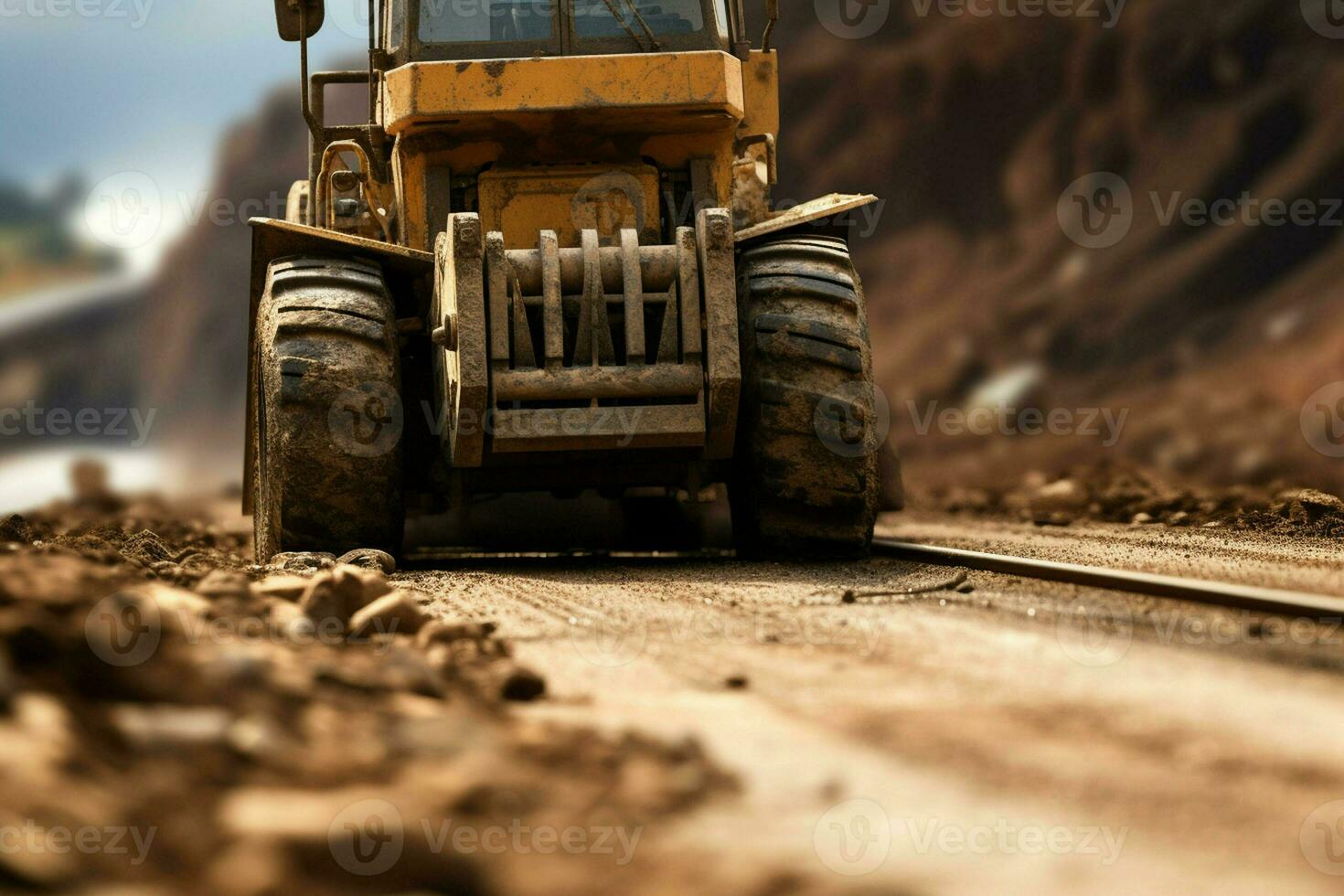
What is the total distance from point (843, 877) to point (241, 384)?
95.5ft

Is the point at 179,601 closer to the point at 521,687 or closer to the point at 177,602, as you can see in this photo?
the point at 177,602

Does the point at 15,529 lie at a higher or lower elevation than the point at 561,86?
lower

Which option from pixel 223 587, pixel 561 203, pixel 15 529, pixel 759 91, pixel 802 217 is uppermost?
pixel 759 91

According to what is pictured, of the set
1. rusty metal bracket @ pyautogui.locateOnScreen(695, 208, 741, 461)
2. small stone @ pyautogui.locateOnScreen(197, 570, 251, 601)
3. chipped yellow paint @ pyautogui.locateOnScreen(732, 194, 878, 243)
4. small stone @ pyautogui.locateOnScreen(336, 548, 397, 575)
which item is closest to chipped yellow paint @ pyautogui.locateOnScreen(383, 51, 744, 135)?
chipped yellow paint @ pyautogui.locateOnScreen(732, 194, 878, 243)

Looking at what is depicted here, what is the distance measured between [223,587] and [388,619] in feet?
1.79

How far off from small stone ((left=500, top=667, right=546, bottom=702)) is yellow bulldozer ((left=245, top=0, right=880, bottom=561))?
326 cm

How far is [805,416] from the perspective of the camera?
7.46 m

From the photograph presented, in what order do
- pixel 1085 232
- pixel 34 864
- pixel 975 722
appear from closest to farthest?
pixel 34 864
pixel 975 722
pixel 1085 232

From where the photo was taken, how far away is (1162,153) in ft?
73.2

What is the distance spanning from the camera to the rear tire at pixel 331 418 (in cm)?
734

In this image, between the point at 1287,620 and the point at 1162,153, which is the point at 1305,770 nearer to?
the point at 1287,620

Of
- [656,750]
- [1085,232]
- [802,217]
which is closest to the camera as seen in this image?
[656,750]

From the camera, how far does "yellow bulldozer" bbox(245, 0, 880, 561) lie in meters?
7.30

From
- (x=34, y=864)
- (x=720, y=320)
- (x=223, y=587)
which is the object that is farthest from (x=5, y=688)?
(x=720, y=320)
